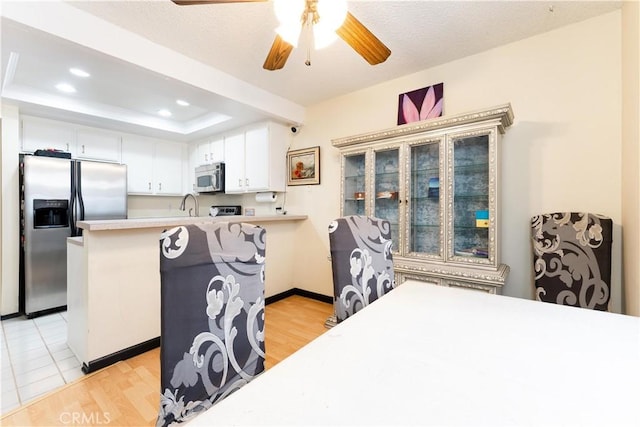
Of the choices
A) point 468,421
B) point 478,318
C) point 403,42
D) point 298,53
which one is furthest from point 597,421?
point 298,53

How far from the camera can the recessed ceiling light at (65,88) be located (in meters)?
2.73

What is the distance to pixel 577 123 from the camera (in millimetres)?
1937

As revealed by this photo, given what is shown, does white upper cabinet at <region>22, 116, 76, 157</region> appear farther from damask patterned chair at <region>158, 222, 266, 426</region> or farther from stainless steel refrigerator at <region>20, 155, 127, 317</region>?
damask patterned chair at <region>158, 222, 266, 426</region>

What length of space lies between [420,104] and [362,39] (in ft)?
4.15

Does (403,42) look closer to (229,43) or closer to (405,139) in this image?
(405,139)

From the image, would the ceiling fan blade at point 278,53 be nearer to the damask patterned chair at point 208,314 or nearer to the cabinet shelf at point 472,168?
the damask patterned chair at point 208,314

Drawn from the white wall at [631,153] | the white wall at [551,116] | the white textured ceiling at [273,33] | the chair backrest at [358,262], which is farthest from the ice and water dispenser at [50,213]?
the white wall at [631,153]

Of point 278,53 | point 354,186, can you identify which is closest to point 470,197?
point 354,186

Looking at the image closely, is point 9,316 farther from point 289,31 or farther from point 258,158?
point 289,31

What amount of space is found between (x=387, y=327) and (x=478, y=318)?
366mm

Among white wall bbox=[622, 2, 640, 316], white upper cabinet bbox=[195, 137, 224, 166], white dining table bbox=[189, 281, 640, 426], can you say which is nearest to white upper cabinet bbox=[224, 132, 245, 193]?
A: white upper cabinet bbox=[195, 137, 224, 166]

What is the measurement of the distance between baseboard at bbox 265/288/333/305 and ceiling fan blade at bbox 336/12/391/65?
8.35ft

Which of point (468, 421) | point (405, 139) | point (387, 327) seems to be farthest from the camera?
point (405, 139)

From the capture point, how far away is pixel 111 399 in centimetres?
163
